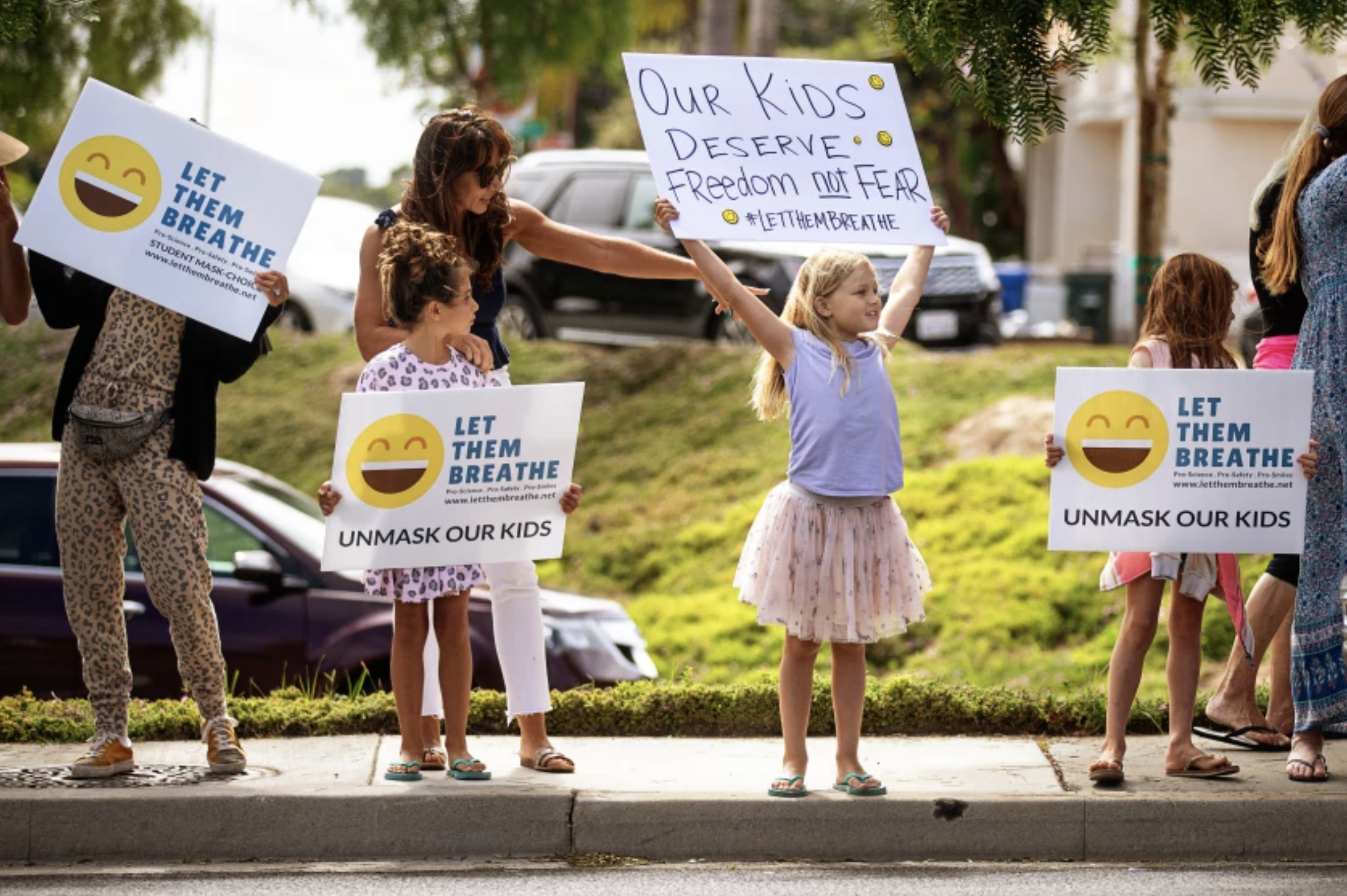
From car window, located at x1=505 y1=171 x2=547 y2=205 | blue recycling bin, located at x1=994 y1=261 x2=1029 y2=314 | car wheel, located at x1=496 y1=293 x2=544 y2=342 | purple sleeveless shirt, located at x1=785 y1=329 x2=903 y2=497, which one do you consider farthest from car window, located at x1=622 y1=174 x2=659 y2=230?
blue recycling bin, located at x1=994 y1=261 x2=1029 y2=314

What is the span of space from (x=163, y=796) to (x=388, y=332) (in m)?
1.57

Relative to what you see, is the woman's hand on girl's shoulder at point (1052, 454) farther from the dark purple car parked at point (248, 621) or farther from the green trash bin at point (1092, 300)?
the green trash bin at point (1092, 300)

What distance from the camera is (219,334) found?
19.5ft

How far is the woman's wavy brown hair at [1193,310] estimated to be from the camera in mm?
6008

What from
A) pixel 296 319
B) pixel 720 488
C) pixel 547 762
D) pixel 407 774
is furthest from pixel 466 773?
pixel 296 319

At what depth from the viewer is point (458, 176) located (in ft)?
19.1

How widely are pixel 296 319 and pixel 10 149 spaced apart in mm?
12268

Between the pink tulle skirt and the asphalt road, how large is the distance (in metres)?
0.73

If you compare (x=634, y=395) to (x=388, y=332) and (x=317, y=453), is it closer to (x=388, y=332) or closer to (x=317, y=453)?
(x=317, y=453)

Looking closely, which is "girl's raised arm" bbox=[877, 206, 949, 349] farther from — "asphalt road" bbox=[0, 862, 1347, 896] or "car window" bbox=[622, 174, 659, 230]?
"car window" bbox=[622, 174, 659, 230]

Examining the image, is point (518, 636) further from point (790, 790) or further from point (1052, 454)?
point (1052, 454)

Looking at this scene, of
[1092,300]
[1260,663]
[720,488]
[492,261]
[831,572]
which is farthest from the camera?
[1092,300]

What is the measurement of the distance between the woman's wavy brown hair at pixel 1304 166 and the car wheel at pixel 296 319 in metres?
12.9

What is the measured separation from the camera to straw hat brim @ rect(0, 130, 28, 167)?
5926mm
